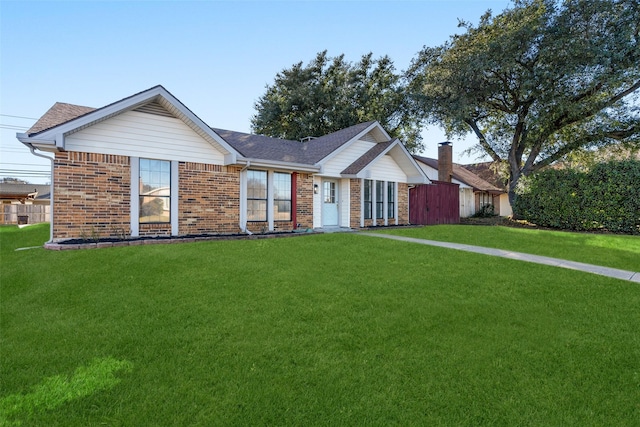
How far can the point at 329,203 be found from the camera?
14852 millimetres

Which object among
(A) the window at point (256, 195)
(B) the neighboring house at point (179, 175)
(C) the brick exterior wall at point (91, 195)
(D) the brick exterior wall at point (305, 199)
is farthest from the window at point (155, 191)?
(D) the brick exterior wall at point (305, 199)

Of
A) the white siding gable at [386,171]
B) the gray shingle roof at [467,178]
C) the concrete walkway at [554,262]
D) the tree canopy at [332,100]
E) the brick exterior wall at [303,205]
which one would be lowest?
the concrete walkway at [554,262]

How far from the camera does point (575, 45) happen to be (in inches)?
630

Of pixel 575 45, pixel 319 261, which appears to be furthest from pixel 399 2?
pixel 319 261

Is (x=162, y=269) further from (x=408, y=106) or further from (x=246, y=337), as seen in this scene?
(x=408, y=106)

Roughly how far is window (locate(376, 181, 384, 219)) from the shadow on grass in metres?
13.7

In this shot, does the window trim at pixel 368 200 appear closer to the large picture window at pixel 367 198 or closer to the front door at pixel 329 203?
the large picture window at pixel 367 198

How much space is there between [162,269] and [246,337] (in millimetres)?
3345

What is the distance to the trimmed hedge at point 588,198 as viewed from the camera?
1244 centimetres

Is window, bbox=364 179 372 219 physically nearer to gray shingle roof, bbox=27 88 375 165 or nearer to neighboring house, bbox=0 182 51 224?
gray shingle roof, bbox=27 88 375 165

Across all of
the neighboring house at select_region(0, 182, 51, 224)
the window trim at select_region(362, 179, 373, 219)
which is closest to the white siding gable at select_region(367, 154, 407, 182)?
the window trim at select_region(362, 179, 373, 219)

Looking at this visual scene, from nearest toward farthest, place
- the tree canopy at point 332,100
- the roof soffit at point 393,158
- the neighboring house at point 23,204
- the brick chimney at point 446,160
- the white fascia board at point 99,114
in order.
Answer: the white fascia board at point 99,114 < the roof soffit at point 393,158 < the brick chimney at point 446,160 < the tree canopy at point 332,100 < the neighboring house at point 23,204

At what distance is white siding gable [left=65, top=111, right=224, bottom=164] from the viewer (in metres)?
9.39

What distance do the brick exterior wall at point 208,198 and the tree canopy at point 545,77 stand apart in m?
14.4
